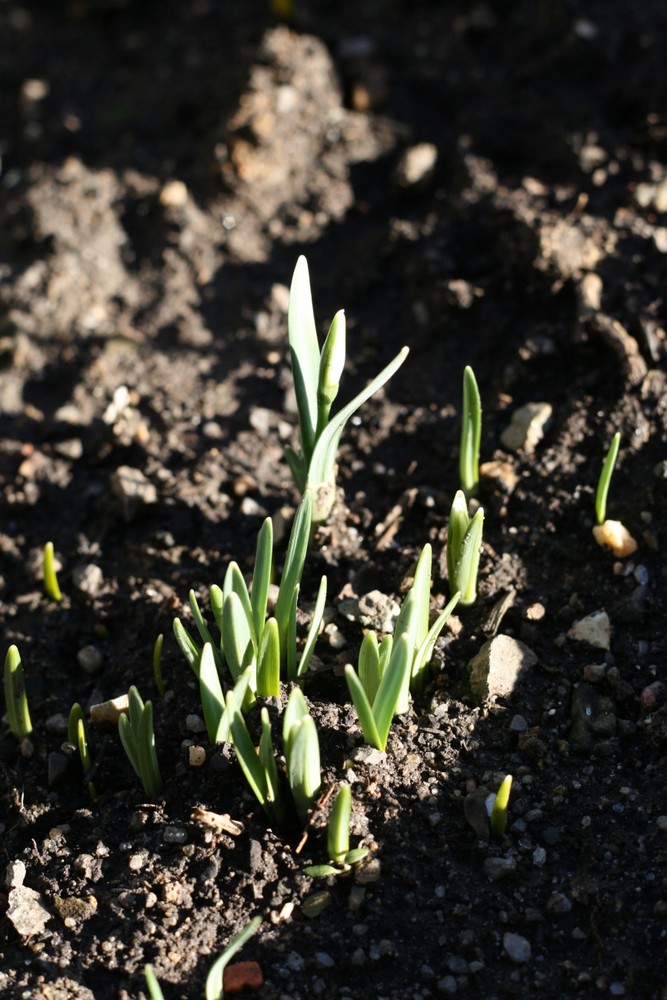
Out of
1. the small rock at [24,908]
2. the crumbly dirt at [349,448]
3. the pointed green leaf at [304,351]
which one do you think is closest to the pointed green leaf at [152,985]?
the crumbly dirt at [349,448]

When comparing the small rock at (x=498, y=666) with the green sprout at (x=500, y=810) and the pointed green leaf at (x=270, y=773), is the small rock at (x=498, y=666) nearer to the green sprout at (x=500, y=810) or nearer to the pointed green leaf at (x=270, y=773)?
the green sprout at (x=500, y=810)

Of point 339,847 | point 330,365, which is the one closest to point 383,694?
point 339,847

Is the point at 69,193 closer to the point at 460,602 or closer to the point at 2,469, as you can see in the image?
the point at 2,469

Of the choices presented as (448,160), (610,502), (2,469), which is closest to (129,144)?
(448,160)

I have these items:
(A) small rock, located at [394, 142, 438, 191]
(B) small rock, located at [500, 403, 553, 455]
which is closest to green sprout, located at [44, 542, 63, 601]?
(B) small rock, located at [500, 403, 553, 455]

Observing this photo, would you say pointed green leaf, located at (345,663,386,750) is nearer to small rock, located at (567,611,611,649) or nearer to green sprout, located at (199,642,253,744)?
green sprout, located at (199,642,253,744)

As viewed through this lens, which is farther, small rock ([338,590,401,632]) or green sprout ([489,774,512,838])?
small rock ([338,590,401,632])
